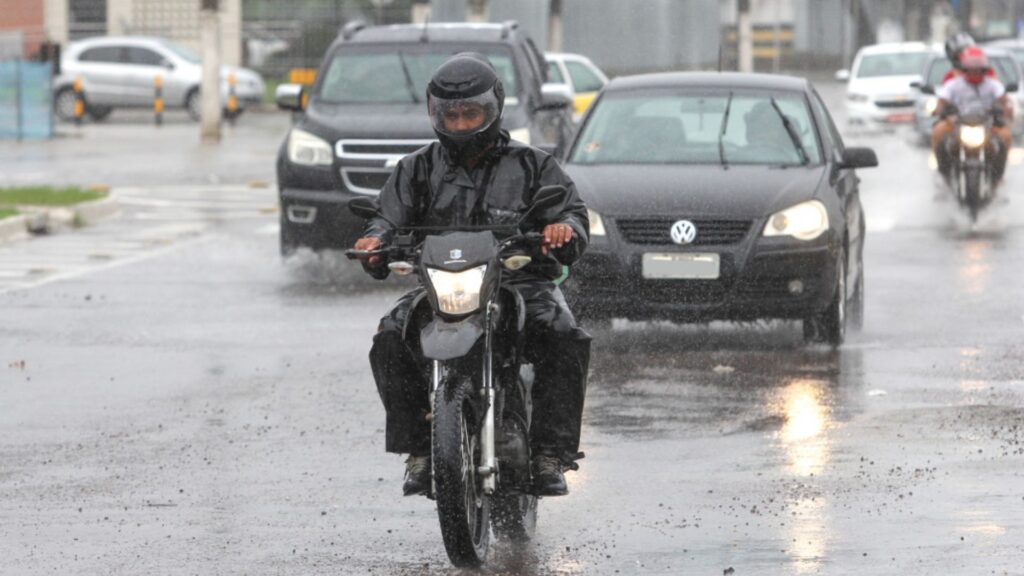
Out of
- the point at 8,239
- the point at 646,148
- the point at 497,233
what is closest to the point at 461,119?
the point at 497,233

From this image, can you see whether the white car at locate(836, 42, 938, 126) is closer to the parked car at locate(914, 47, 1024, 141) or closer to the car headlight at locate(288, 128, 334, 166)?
the parked car at locate(914, 47, 1024, 141)

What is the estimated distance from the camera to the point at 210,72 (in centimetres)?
3794

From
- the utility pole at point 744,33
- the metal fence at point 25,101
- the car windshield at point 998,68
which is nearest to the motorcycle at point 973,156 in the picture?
the car windshield at point 998,68

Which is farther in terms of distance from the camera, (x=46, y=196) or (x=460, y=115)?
(x=46, y=196)

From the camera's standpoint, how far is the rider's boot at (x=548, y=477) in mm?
7355

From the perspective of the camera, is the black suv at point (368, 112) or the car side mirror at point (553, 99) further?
the car side mirror at point (553, 99)

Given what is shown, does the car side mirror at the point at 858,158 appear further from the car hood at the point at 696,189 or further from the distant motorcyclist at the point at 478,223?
the distant motorcyclist at the point at 478,223

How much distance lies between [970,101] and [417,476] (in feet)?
50.4

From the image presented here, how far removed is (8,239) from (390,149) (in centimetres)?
419

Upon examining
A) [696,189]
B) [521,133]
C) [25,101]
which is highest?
[696,189]

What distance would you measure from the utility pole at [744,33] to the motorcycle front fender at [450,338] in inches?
1894

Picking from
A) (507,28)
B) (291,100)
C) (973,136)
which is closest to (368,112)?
(291,100)

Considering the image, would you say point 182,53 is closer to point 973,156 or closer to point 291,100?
point 973,156

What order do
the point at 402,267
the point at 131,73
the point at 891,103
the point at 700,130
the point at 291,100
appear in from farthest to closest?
the point at 131,73 → the point at 891,103 → the point at 291,100 → the point at 700,130 → the point at 402,267
